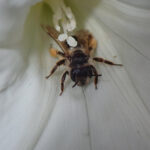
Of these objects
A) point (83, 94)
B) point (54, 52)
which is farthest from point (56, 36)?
point (83, 94)

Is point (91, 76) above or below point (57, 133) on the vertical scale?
above

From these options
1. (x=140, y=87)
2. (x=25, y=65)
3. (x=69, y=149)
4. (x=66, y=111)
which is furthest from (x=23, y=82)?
(x=140, y=87)

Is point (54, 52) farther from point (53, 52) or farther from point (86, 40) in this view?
point (86, 40)

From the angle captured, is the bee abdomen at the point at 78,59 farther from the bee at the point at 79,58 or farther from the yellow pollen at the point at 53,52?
the yellow pollen at the point at 53,52

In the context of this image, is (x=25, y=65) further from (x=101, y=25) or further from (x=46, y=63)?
(x=101, y=25)

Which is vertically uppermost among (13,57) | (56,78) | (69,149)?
(13,57)

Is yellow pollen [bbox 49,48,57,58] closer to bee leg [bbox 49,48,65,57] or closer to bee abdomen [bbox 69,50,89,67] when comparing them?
bee leg [bbox 49,48,65,57]

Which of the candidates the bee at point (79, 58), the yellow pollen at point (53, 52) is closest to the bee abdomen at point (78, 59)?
the bee at point (79, 58)
